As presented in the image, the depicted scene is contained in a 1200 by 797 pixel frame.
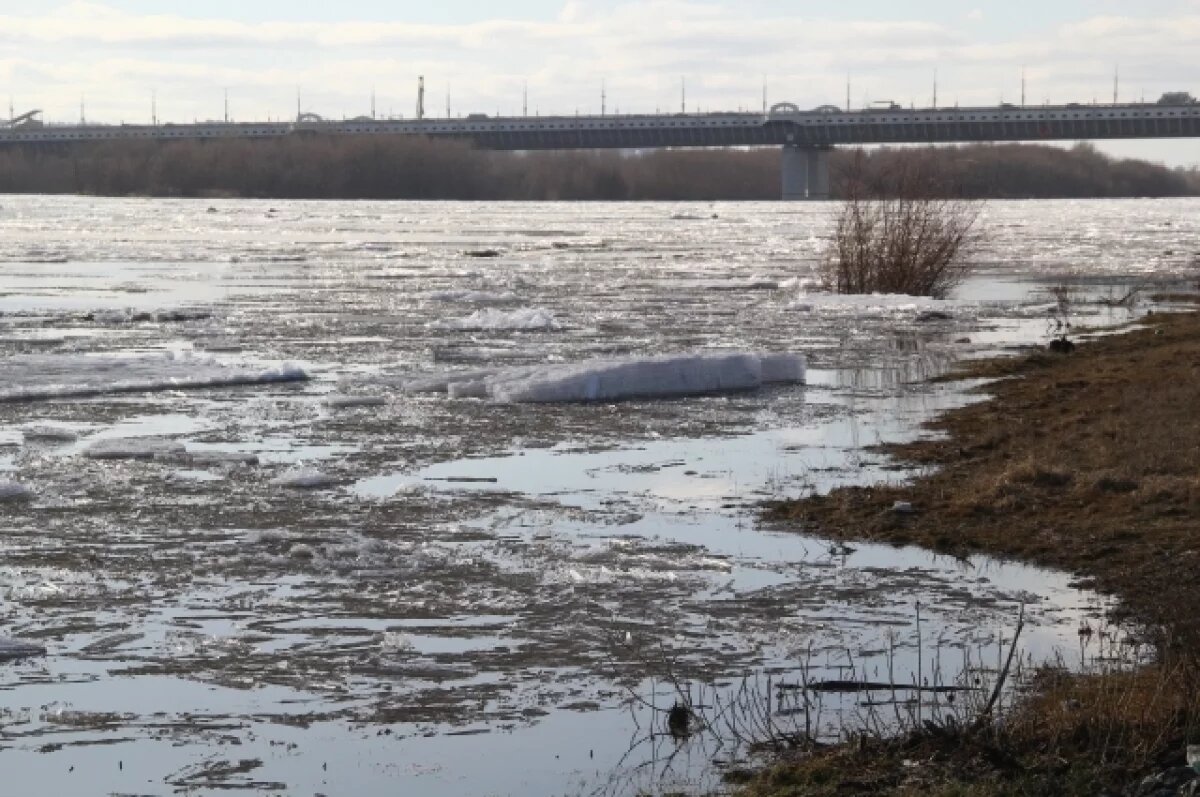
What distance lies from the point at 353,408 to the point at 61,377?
3355 mm

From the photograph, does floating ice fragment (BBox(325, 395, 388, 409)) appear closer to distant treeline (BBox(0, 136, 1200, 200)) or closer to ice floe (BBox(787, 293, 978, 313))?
ice floe (BBox(787, 293, 978, 313))

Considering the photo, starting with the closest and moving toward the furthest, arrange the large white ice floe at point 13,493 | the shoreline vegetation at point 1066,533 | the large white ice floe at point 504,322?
the shoreline vegetation at point 1066,533 < the large white ice floe at point 13,493 < the large white ice floe at point 504,322

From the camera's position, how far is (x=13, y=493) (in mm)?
10672

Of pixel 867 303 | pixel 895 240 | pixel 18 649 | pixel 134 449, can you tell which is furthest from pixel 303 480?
pixel 895 240

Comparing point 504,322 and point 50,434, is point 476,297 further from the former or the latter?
point 50,434

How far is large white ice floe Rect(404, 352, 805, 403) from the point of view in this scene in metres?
15.8

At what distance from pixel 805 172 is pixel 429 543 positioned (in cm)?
13041

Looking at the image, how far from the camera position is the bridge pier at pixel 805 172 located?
136 meters

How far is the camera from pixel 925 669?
7.24 m

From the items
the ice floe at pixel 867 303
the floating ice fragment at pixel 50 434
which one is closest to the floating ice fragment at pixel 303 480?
the floating ice fragment at pixel 50 434

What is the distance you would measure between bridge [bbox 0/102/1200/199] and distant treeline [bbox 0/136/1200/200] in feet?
8.51

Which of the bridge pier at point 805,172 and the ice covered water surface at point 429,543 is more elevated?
the bridge pier at point 805,172

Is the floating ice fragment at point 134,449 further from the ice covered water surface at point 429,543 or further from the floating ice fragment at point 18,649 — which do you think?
the floating ice fragment at point 18,649

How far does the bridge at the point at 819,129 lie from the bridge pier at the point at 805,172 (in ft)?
0.24
